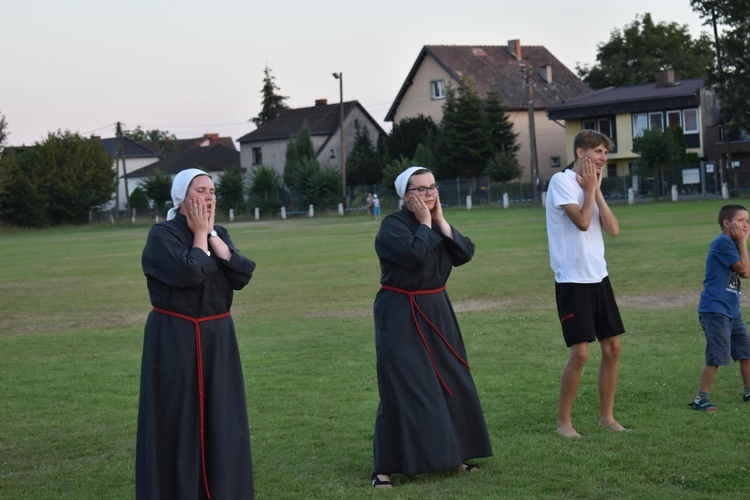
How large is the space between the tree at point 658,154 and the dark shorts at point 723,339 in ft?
176

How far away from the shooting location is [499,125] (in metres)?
75.4

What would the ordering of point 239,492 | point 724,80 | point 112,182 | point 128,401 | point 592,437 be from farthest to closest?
point 112,182, point 724,80, point 128,401, point 592,437, point 239,492

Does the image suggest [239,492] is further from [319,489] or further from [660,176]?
[660,176]

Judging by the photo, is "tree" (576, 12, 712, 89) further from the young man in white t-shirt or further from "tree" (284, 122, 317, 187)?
the young man in white t-shirt

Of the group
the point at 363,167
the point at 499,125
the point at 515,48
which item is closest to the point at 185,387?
the point at 499,125

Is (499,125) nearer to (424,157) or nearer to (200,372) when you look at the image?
(424,157)

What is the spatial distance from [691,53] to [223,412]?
309 feet

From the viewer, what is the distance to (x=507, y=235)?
36156 mm

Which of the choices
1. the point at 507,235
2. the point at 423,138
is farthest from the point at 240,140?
the point at 507,235

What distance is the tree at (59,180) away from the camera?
266 ft

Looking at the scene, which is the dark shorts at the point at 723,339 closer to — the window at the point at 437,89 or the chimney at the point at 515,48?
the window at the point at 437,89

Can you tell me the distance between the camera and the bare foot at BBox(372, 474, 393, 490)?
6.87 meters

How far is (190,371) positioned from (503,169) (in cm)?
6632

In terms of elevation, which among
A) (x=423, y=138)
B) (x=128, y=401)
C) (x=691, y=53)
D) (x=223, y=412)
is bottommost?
(x=128, y=401)
